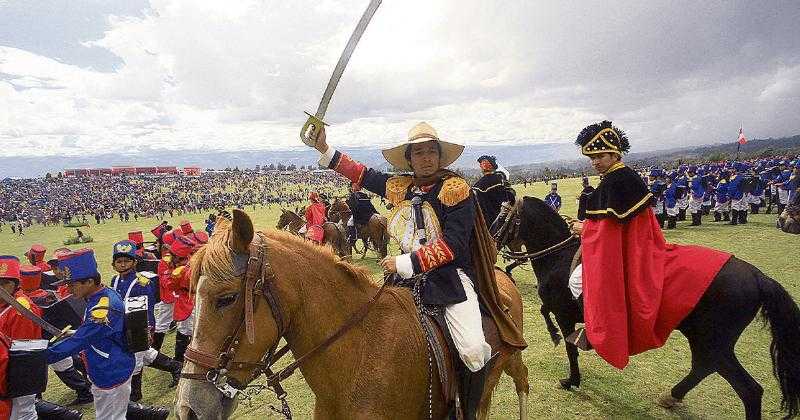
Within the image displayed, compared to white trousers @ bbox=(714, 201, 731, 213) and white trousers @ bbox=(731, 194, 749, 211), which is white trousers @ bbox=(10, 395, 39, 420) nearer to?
white trousers @ bbox=(731, 194, 749, 211)

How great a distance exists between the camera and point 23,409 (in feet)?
13.4

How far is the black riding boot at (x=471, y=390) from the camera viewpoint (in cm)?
314

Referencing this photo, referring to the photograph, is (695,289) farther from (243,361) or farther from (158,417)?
(158,417)

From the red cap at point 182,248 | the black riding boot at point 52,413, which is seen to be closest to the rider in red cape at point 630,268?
the black riding boot at point 52,413

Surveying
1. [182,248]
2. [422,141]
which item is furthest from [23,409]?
[422,141]

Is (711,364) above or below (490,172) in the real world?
below

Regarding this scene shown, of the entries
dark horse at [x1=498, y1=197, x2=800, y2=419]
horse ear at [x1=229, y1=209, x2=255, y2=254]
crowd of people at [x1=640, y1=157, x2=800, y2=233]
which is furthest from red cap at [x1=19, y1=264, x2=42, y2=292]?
crowd of people at [x1=640, y1=157, x2=800, y2=233]

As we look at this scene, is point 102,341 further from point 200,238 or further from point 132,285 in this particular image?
point 200,238

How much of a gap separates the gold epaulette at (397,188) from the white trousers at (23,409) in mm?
4247

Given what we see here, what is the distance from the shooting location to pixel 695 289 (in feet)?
13.5

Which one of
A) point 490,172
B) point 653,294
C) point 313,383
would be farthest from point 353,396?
point 490,172

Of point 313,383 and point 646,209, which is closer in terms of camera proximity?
point 313,383

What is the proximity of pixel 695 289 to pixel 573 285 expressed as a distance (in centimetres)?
129

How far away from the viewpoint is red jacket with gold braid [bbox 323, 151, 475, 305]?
272 centimetres
